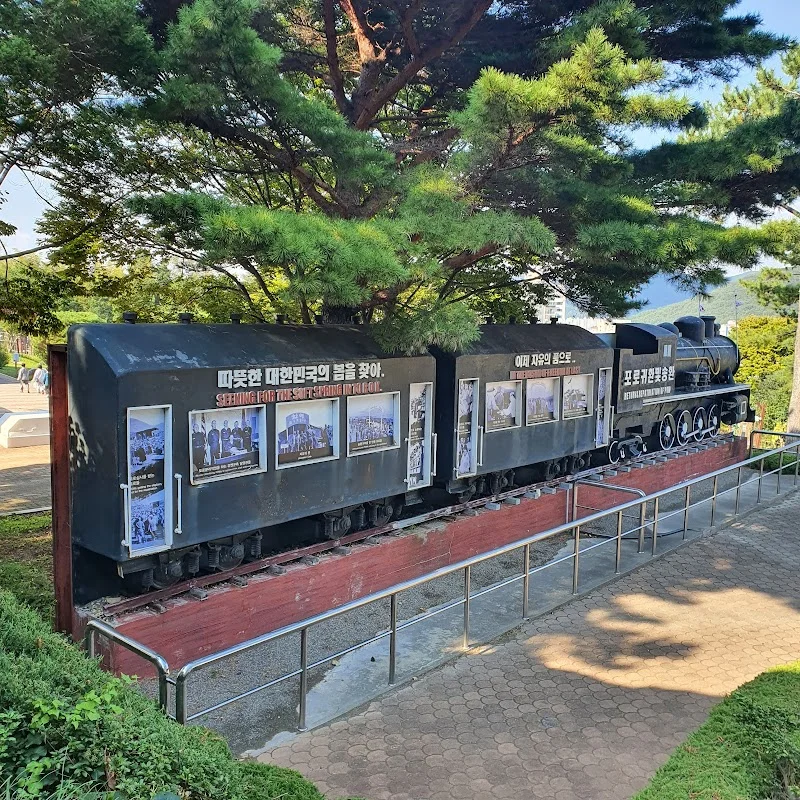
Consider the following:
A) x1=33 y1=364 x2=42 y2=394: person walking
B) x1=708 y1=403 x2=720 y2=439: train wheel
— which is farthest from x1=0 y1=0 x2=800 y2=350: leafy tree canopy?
x1=33 y1=364 x2=42 y2=394: person walking

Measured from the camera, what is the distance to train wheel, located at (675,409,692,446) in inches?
681

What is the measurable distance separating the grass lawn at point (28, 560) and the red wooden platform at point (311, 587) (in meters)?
1.26

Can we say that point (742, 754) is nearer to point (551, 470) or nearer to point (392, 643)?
point (392, 643)

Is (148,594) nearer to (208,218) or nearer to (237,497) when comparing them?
(237,497)

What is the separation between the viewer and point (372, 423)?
9.22 m

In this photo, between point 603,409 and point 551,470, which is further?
point 603,409

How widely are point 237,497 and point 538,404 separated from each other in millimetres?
5854

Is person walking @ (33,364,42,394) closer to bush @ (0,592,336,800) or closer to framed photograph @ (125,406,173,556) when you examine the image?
framed photograph @ (125,406,173,556)

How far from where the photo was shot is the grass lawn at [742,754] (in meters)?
4.81

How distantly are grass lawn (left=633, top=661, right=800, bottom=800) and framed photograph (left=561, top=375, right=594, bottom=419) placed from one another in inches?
263

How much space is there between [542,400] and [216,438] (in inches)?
242

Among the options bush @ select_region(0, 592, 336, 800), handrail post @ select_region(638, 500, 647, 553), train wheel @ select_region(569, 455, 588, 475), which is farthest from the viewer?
train wheel @ select_region(569, 455, 588, 475)

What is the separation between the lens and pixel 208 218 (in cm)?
704

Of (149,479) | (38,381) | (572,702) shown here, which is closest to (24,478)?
(149,479)
